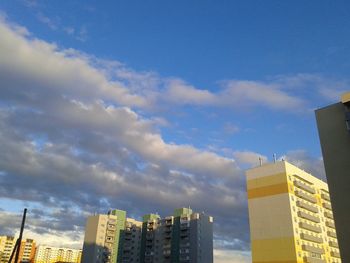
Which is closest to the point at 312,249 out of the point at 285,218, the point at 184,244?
the point at 285,218

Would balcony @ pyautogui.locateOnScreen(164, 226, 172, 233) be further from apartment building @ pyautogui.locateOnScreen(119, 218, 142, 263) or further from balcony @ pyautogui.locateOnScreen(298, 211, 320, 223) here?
balcony @ pyautogui.locateOnScreen(298, 211, 320, 223)

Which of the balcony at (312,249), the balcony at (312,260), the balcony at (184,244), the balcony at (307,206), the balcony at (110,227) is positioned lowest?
the balcony at (312,260)

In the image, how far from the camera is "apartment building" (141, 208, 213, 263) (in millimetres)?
120812

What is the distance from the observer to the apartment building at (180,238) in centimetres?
12081

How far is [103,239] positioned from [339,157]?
102 m

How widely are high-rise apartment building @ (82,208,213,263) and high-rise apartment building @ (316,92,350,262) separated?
74139mm

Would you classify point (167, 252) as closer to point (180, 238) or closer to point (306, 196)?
point (180, 238)

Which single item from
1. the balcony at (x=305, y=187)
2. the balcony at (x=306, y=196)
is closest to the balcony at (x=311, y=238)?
the balcony at (x=306, y=196)

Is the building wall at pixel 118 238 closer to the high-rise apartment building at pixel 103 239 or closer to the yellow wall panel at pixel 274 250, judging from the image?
the high-rise apartment building at pixel 103 239

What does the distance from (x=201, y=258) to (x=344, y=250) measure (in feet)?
252

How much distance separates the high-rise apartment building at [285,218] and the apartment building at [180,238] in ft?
136

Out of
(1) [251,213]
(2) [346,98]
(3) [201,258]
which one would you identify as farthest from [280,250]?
(3) [201,258]

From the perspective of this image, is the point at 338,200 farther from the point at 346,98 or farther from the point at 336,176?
the point at 346,98

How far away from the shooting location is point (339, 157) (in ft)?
175
